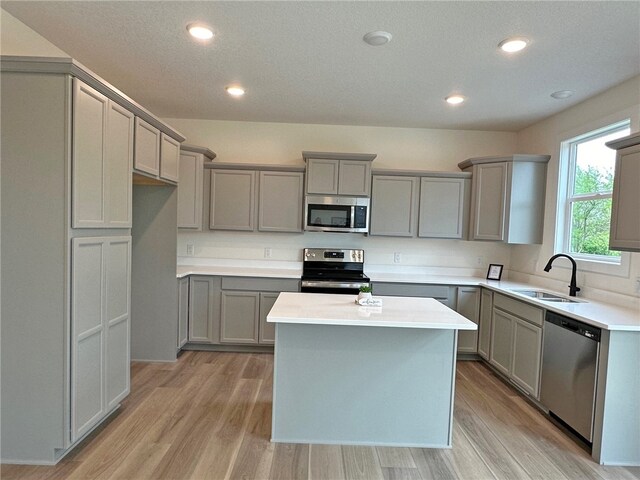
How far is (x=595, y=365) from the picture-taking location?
2.22 metres

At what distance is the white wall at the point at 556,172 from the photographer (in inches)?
109

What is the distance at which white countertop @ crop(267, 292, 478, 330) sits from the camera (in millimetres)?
2018

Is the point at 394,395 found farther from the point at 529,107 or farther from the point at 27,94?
the point at 529,107

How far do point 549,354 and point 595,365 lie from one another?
1.49 ft

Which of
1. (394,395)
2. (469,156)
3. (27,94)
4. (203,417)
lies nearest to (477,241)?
(469,156)

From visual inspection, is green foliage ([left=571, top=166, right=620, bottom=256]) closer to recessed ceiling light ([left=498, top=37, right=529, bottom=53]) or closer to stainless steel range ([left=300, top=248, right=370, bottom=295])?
recessed ceiling light ([left=498, top=37, right=529, bottom=53])

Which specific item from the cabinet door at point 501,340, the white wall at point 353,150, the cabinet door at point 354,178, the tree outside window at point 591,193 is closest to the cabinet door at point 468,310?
the cabinet door at point 501,340

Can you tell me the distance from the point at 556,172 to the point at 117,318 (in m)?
4.24

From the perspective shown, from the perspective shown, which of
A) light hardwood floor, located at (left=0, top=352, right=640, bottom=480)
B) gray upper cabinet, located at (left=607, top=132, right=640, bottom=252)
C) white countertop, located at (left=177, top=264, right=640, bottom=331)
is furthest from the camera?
white countertop, located at (left=177, top=264, right=640, bottom=331)

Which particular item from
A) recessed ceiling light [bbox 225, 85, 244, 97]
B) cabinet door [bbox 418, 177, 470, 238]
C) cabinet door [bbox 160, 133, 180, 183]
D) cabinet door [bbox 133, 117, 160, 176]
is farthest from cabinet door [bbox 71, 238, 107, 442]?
cabinet door [bbox 418, 177, 470, 238]

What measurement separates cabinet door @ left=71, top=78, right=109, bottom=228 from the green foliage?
393 cm

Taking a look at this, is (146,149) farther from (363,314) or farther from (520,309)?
(520,309)

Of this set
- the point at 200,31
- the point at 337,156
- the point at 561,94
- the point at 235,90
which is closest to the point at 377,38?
the point at 200,31

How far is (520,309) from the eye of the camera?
3.08 metres
